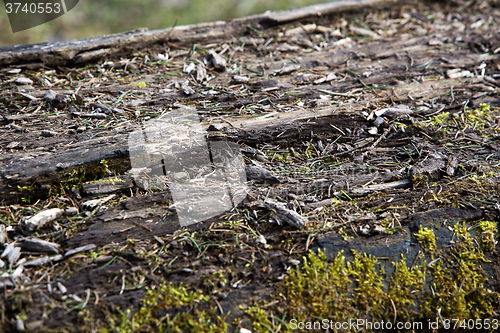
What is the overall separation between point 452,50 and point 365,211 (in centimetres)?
301

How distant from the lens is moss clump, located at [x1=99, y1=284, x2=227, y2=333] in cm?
189

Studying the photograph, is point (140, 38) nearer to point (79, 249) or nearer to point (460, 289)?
point (79, 249)

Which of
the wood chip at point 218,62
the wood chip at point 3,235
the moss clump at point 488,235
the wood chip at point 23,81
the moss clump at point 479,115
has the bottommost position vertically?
the moss clump at point 488,235

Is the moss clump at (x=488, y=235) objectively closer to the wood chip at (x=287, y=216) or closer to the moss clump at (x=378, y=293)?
the moss clump at (x=378, y=293)

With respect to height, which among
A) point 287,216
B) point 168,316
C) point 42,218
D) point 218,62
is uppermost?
point 218,62

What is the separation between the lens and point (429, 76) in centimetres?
367

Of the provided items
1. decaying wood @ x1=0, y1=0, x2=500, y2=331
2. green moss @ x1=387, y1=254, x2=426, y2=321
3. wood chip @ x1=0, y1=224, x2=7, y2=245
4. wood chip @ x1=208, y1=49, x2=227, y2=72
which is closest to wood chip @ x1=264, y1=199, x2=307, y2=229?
decaying wood @ x1=0, y1=0, x2=500, y2=331

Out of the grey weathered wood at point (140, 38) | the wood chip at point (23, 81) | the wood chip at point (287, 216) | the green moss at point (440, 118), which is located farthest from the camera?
the grey weathered wood at point (140, 38)

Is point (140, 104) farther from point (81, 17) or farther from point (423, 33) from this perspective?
point (81, 17)

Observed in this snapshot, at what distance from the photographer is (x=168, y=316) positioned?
6.31ft

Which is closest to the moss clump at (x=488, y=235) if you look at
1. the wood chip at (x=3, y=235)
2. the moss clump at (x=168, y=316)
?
the moss clump at (x=168, y=316)

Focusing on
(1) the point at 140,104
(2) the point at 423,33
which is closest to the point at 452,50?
(2) the point at 423,33

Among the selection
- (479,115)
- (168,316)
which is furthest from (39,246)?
(479,115)

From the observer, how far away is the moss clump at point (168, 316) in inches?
74.4
